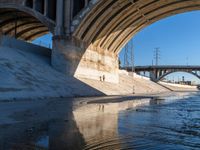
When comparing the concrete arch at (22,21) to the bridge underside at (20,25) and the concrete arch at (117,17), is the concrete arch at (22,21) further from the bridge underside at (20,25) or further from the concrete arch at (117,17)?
the concrete arch at (117,17)

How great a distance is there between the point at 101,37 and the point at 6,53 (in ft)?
61.9

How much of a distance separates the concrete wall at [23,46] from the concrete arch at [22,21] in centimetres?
351

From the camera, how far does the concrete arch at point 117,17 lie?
132ft

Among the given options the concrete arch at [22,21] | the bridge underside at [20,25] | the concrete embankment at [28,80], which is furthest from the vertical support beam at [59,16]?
the bridge underside at [20,25]

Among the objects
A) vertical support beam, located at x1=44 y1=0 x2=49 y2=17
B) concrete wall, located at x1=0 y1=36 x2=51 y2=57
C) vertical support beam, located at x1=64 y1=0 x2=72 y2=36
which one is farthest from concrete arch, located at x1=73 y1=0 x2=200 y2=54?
concrete wall, located at x1=0 y1=36 x2=51 y2=57

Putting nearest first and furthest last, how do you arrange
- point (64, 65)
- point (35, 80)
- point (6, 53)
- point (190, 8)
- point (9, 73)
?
point (9, 73), point (35, 80), point (6, 53), point (64, 65), point (190, 8)

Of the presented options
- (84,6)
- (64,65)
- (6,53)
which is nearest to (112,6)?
(84,6)

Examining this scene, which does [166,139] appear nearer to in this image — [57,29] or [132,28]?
[57,29]

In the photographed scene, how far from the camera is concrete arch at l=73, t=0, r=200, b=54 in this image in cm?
4016

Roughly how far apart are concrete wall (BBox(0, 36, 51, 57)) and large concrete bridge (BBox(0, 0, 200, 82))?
3.04 metres

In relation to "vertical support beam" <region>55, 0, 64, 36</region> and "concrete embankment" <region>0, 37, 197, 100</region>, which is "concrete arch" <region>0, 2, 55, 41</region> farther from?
"concrete embankment" <region>0, 37, 197, 100</region>

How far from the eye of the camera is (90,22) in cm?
4116

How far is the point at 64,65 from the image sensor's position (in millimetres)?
38625

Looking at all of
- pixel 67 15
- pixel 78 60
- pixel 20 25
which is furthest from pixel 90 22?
pixel 20 25
